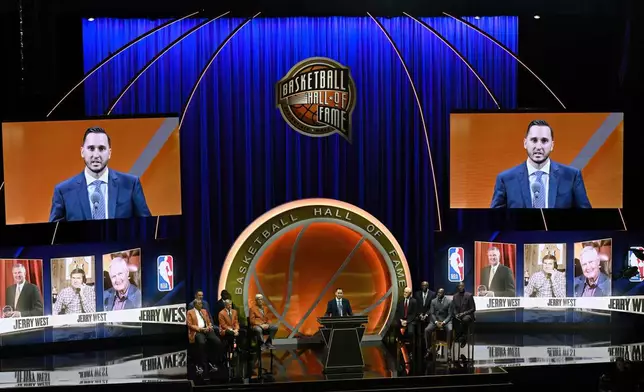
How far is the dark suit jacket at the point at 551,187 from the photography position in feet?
53.7

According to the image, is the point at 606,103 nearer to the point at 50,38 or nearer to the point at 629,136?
the point at 629,136

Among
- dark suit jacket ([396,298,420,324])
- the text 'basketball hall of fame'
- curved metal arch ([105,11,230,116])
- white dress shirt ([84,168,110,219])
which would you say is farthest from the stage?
curved metal arch ([105,11,230,116])

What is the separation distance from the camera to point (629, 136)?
55.4 ft

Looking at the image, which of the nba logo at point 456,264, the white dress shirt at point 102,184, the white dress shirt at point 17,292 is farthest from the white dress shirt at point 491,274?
the white dress shirt at point 17,292

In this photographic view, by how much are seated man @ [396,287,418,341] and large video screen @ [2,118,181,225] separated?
3.83 m

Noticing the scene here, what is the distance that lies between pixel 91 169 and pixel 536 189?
708 cm

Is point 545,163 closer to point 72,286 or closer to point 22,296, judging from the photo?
point 72,286

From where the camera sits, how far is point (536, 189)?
53.7 ft

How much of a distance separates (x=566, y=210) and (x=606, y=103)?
1.90 meters

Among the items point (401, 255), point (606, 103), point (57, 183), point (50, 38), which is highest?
point (50, 38)

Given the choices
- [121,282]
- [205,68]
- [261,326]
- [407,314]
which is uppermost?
[205,68]

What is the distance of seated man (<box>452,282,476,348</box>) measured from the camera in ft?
49.2

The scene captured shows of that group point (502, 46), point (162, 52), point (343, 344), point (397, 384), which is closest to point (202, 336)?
point (343, 344)

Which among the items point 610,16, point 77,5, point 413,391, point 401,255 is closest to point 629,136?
point 610,16
